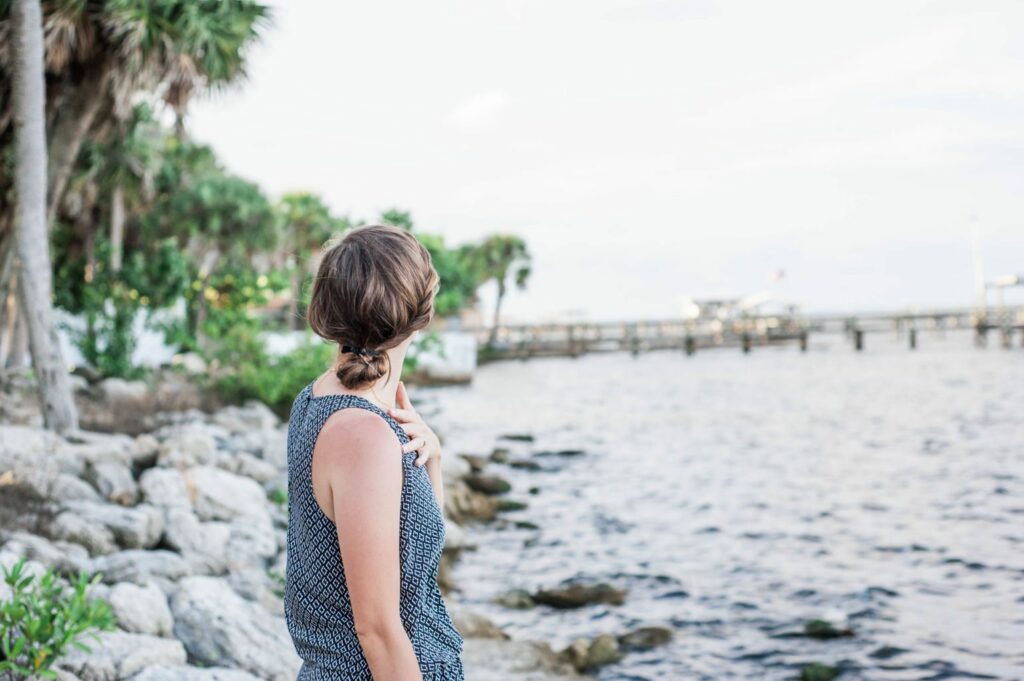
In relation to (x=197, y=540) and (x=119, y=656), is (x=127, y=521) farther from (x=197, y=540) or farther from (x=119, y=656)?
(x=119, y=656)

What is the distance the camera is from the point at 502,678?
7559 mm

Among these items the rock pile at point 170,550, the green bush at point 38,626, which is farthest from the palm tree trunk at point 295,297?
the rock pile at point 170,550

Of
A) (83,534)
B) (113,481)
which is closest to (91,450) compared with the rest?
(113,481)

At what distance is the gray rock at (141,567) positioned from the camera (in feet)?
22.2

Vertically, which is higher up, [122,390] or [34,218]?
[34,218]

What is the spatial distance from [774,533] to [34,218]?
10.2 meters

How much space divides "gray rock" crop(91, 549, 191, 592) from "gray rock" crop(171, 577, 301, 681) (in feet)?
1.78

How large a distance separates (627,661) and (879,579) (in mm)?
3988

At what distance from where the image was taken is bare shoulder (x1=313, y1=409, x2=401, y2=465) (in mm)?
1811

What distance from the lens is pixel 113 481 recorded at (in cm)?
940

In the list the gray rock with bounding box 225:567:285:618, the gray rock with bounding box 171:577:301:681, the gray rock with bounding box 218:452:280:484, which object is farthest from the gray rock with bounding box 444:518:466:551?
the gray rock with bounding box 171:577:301:681

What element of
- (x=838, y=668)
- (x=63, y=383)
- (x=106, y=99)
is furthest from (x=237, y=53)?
(x=838, y=668)

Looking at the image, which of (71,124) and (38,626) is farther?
(71,124)

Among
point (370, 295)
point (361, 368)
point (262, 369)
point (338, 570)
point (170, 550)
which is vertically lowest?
point (170, 550)
